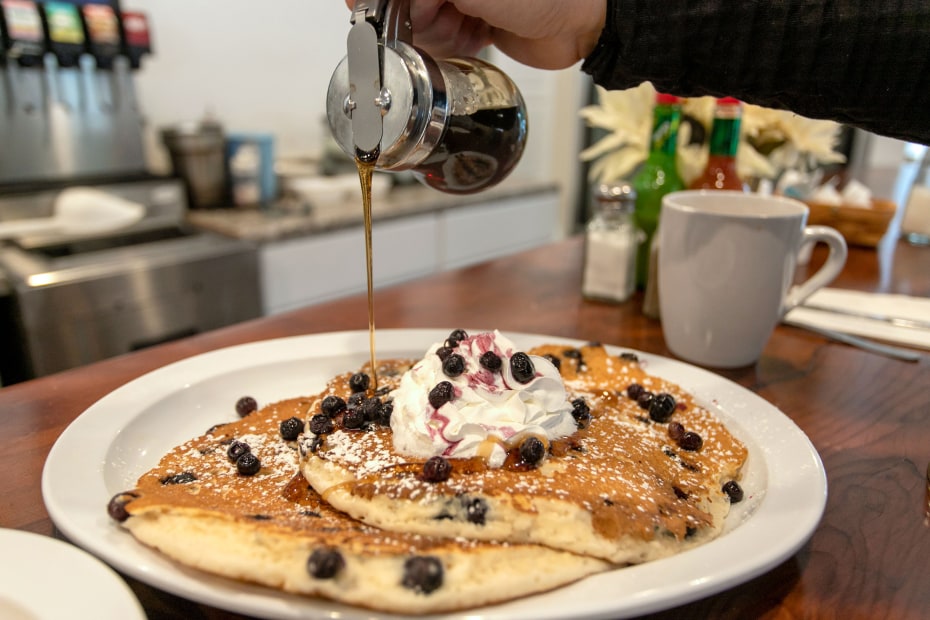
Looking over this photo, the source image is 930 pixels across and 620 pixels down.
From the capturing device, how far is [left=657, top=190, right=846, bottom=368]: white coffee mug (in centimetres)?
127

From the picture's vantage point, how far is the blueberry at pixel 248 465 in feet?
2.95

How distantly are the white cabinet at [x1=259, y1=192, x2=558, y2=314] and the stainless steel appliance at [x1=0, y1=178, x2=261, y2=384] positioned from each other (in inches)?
6.8

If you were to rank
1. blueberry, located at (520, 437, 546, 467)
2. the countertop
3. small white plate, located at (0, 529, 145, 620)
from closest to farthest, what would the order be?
small white plate, located at (0, 529, 145, 620) → blueberry, located at (520, 437, 546, 467) → the countertop

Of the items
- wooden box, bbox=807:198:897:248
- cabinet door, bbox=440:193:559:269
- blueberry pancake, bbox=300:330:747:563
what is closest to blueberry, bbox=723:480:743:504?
blueberry pancake, bbox=300:330:747:563

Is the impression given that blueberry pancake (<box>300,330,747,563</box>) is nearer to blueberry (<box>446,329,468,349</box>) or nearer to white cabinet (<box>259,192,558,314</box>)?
blueberry (<box>446,329,468,349</box>)

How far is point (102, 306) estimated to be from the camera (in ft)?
7.74

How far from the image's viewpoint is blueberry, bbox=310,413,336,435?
95 centimetres

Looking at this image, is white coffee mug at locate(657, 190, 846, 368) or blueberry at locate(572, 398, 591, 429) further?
white coffee mug at locate(657, 190, 846, 368)

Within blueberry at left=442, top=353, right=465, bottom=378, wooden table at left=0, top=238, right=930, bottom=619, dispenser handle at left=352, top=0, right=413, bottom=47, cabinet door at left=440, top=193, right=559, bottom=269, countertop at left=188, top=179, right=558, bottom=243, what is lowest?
cabinet door at left=440, top=193, right=559, bottom=269

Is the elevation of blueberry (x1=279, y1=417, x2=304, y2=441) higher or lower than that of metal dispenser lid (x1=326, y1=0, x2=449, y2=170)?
lower

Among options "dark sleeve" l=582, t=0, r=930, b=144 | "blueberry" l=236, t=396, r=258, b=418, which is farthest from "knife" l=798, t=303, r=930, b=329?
"blueberry" l=236, t=396, r=258, b=418

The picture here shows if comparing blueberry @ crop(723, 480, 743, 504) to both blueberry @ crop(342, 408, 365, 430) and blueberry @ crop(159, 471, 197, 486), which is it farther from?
blueberry @ crop(159, 471, 197, 486)

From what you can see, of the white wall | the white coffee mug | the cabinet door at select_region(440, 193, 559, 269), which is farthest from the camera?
the cabinet door at select_region(440, 193, 559, 269)

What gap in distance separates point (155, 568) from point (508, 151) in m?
0.90
